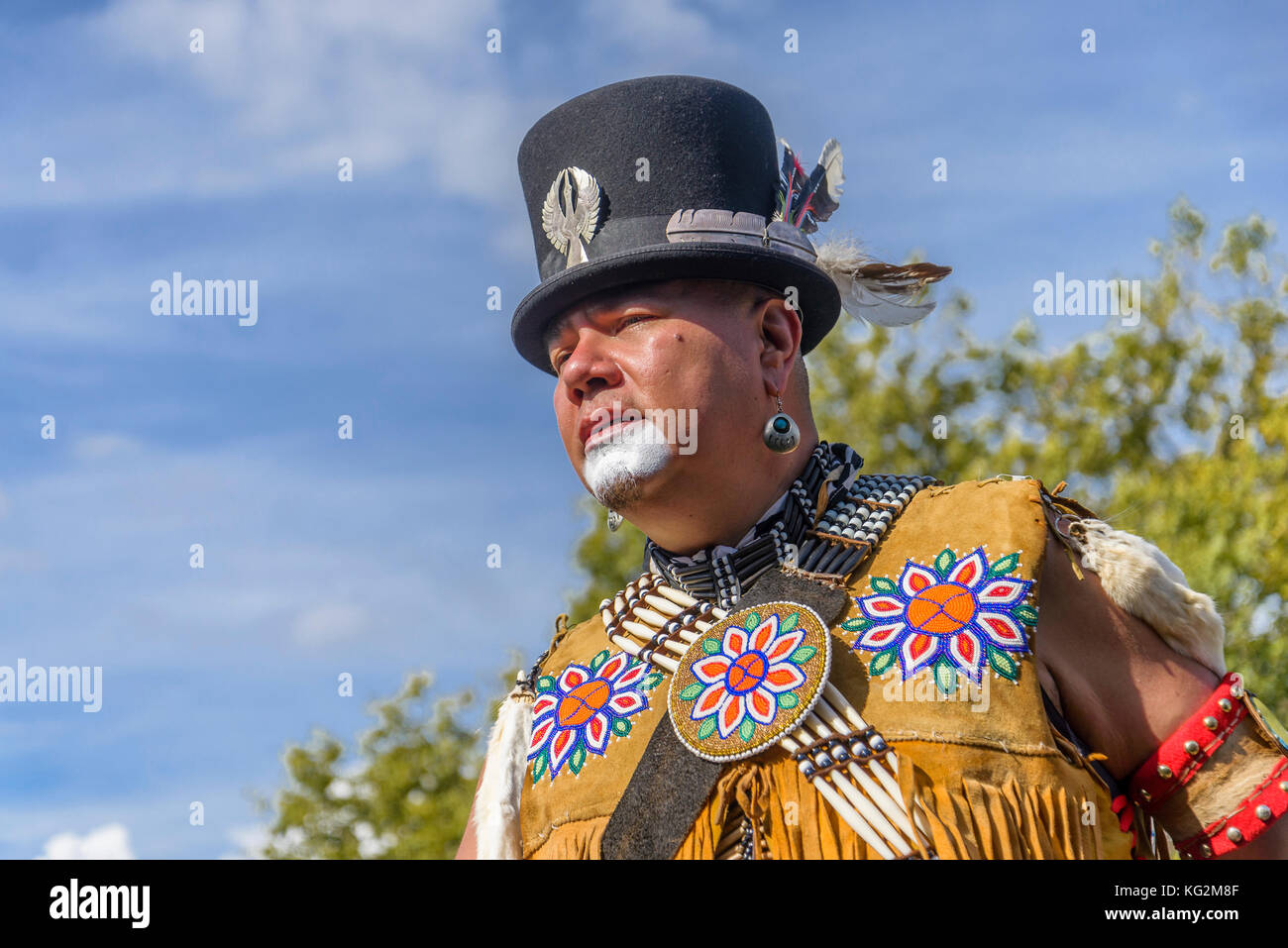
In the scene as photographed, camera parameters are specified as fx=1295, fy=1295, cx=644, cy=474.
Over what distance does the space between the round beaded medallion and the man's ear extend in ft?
2.24

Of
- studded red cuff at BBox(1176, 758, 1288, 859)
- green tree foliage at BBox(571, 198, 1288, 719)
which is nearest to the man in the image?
studded red cuff at BBox(1176, 758, 1288, 859)

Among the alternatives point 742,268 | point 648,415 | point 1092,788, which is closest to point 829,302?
point 742,268

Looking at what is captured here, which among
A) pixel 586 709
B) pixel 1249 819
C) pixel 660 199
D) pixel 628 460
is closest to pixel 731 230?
pixel 660 199

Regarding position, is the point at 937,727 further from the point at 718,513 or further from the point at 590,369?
the point at 590,369

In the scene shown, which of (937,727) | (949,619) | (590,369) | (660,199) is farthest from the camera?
(660,199)

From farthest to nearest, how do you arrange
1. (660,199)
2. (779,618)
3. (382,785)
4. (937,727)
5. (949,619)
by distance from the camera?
(382,785) → (660,199) → (779,618) → (949,619) → (937,727)

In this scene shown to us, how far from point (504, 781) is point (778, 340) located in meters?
1.57

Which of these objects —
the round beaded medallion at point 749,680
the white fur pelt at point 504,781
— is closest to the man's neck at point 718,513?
the round beaded medallion at point 749,680

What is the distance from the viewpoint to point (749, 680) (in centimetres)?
353

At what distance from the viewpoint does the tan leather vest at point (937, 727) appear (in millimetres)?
3191
